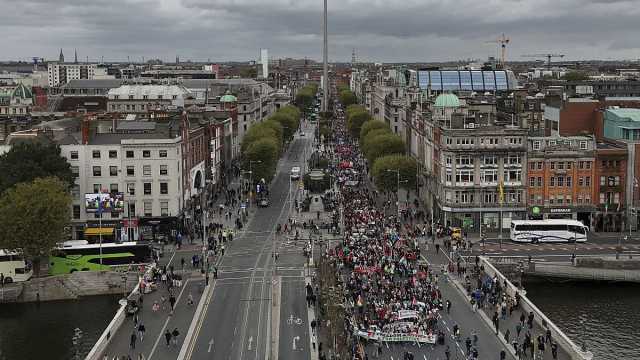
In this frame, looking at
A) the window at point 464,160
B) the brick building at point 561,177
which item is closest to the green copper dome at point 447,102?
the window at point 464,160

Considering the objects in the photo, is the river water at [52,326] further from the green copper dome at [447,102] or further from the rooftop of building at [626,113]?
the rooftop of building at [626,113]

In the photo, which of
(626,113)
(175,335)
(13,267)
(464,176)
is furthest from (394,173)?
(175,335)

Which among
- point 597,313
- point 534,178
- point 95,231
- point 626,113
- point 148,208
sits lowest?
point 597,313

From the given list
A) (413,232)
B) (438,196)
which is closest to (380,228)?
(413,232)

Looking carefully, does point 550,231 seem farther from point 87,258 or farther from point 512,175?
point 87,258

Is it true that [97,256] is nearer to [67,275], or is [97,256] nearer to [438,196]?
[67,275]

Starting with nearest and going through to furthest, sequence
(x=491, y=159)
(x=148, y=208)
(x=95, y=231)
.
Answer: (x=95, y=231) < (x=148, y=208) < (x=491, y=159)
